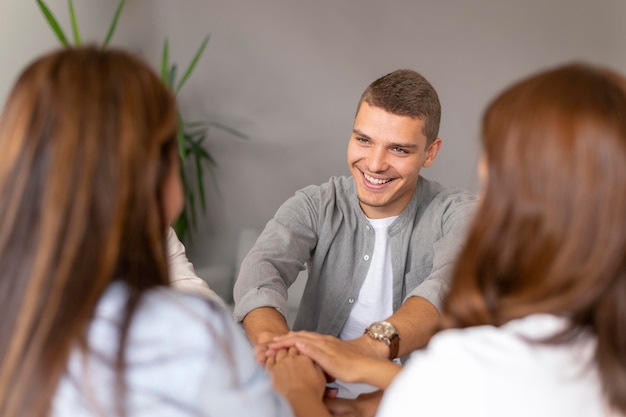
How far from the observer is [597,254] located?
1004mm

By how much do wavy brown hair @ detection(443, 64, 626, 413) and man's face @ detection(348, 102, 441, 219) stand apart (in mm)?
1245

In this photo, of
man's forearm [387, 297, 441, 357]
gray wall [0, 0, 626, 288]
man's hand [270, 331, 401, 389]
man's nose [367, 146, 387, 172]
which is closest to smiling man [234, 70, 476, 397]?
man's nose [367, 146, 387, 172]

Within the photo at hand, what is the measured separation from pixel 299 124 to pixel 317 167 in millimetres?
261

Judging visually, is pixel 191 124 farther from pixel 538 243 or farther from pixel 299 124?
pixel 538 243

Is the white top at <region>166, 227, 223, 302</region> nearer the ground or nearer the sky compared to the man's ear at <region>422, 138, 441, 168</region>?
nearer the ground

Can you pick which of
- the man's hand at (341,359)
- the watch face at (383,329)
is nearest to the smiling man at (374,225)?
the watch face at (383,329)

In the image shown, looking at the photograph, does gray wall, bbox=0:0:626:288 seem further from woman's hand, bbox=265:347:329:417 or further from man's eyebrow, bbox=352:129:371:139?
woman's hand, bbox=265:347:329:417

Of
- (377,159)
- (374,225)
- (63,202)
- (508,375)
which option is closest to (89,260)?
(63,202)

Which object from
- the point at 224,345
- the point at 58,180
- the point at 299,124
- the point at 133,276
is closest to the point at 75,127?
the point at 58,180

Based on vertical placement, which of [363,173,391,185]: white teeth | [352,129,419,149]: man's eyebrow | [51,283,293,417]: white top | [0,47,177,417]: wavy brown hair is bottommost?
[363,173,391,185]: white teeth

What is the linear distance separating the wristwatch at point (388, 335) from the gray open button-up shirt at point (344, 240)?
0.42m

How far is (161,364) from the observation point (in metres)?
0.99

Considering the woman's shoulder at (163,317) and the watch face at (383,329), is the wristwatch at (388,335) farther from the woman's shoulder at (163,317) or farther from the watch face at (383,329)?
the woman's shoulder at (163,317)

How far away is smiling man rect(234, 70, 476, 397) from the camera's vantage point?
91.4 inches
